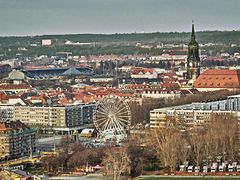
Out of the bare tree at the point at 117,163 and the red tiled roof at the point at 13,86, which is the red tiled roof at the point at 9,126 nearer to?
the bare tree at the point at 117,163

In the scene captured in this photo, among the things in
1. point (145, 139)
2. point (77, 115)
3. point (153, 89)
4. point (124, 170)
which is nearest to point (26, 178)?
point (124, 170)

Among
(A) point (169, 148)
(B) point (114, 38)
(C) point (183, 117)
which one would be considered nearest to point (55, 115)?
(C) point (183, 117)

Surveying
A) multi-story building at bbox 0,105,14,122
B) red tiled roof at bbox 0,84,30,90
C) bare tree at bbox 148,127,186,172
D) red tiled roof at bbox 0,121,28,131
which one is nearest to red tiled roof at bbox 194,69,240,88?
red tiled roof at bbox 0,84,30,90

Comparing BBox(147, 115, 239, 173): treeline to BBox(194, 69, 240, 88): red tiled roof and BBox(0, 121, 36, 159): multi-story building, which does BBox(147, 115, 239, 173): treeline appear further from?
BBox(194, 69, 240, 88): red tiled roof

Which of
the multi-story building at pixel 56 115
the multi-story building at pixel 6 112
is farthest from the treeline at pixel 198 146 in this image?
the multi-story building at pixel 6 112

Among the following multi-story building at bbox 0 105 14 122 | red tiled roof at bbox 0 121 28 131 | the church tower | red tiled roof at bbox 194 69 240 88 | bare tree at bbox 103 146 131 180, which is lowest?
bare tree at bbox 103 146 131 180

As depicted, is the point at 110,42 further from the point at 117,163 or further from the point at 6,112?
the point at 117,163
